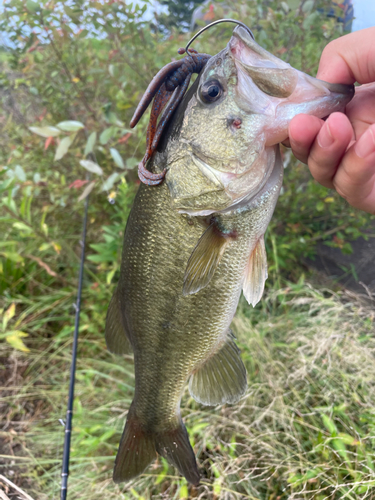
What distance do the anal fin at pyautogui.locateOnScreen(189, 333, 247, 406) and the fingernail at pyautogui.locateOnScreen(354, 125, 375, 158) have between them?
751 millimetres

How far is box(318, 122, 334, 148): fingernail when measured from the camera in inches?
27.8

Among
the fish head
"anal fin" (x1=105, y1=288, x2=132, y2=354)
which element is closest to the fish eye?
the fish head

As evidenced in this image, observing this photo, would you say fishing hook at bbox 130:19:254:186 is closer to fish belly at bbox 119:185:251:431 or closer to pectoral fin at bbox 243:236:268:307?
fish belly at bbox 119:185:251:431

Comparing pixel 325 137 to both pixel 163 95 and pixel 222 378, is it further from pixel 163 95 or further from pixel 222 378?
pixel 222 378

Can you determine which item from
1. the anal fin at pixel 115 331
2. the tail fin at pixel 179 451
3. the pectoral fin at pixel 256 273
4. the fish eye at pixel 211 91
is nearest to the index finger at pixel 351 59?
the fish eye at pixel 211 91

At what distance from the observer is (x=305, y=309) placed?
249 cm

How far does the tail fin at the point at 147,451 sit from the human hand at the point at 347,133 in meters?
1.11

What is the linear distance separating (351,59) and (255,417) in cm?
184

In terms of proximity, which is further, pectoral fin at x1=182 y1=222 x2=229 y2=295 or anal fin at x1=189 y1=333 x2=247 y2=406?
anal fin at x1=189 y1=333 x2=247 y2=406

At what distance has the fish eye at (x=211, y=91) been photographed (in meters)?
0.79

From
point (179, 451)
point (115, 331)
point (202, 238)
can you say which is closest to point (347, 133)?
point (202, 238)

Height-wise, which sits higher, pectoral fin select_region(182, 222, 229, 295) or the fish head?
the fish head

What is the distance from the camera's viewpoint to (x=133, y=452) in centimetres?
122

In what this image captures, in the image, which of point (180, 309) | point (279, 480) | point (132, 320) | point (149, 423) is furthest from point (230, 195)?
point (279, 480)
